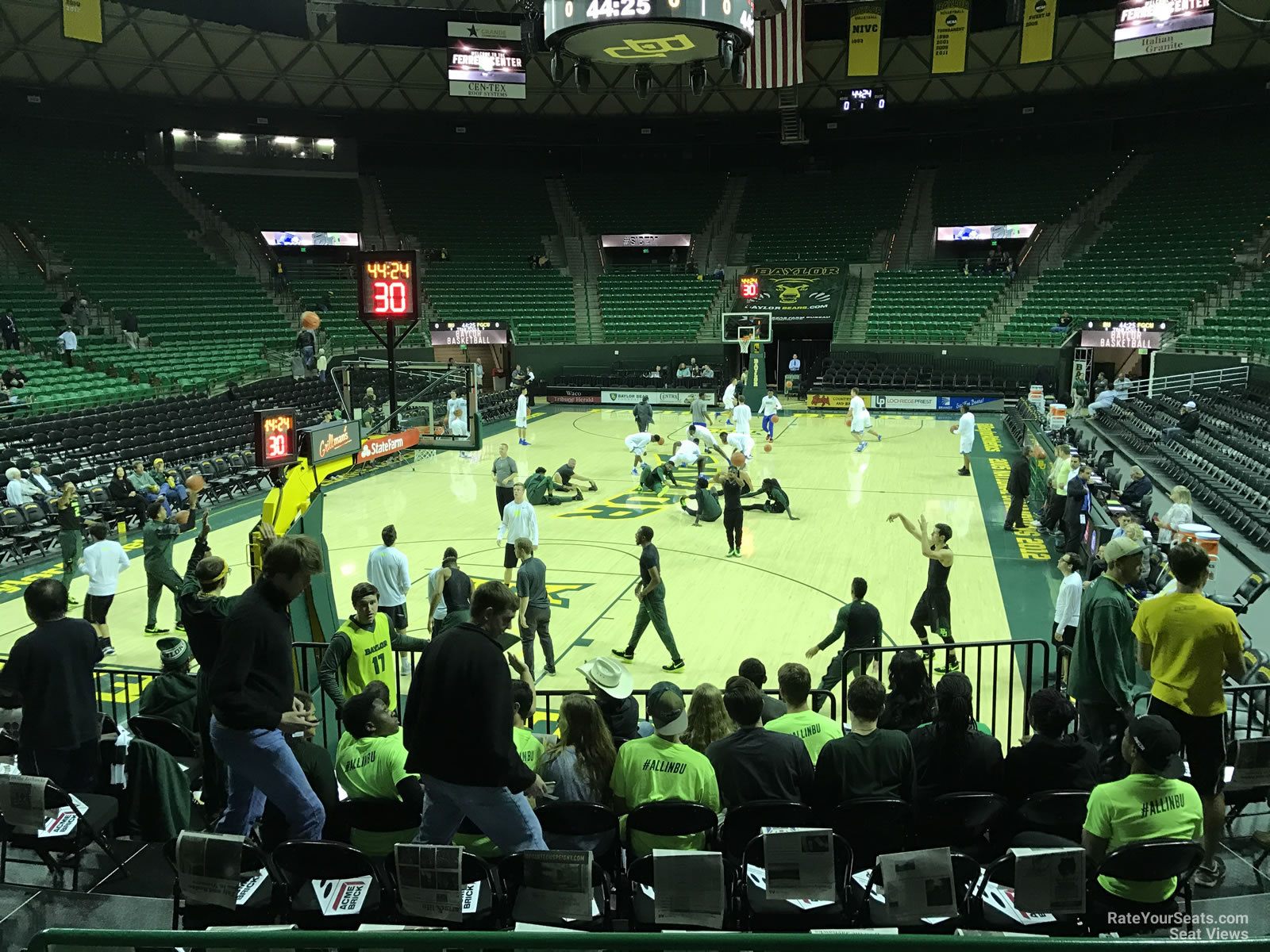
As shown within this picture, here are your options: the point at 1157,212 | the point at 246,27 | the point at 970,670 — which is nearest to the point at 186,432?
the point at 970,670

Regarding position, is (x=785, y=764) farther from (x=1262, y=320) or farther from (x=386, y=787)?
(x=1262, y=320)

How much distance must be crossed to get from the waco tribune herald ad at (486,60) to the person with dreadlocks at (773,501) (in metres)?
22.2

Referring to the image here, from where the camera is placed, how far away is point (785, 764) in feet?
16.2

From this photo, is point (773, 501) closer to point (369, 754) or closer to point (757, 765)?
point (757, 765)

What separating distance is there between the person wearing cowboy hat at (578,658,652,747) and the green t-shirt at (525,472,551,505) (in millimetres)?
12157

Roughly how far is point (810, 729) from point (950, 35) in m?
30.2

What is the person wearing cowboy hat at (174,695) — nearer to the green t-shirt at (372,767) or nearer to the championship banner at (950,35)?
the green t-shirt at (372,767)

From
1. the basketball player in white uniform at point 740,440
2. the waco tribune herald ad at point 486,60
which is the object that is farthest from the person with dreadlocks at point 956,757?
the waco tribune herald ad at point 486,60

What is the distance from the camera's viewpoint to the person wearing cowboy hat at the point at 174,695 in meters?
6.45

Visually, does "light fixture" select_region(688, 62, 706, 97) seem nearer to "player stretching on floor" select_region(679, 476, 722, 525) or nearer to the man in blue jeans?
"player stretching on floor" select_region(679, 476, 722, 525)

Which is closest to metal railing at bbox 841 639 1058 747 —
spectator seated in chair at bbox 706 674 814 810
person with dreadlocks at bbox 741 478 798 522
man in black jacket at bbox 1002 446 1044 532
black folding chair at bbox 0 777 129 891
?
spectator seated in chair at bbox 706 674 814 810

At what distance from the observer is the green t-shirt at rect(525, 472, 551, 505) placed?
61.0 feet

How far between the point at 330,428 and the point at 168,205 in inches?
1328

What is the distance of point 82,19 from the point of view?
26.9 metres
